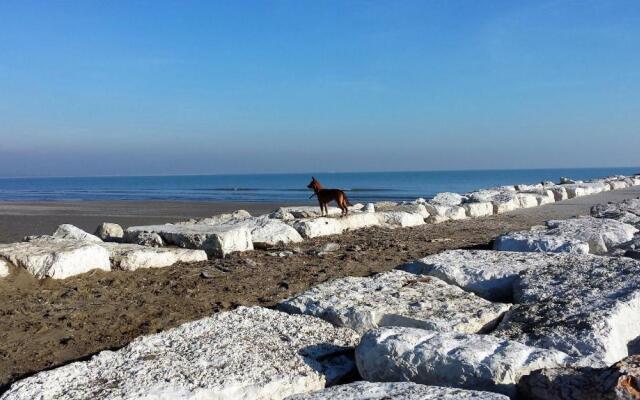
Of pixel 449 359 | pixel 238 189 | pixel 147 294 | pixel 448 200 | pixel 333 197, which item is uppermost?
pixel 333 197

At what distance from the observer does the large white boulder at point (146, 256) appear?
5566 mm

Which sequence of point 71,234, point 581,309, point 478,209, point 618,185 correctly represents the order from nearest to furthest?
point 581,309 < point 71,234 < point 478,209 < point 618,185

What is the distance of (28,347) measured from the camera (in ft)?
11.4

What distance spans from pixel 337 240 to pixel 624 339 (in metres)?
4.84

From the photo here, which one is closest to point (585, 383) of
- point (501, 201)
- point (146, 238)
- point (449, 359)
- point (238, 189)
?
point (449, 359)

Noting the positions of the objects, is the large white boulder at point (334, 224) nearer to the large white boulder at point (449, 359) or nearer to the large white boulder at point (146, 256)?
the large white boulder at point (146, 256)

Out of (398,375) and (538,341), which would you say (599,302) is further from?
(398,375)

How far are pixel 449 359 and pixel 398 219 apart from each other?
23.0 feet

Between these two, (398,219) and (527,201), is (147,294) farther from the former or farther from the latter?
(527,201)

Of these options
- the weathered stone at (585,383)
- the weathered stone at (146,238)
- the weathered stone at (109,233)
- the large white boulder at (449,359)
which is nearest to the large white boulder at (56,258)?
the weathered stone at (146,238)

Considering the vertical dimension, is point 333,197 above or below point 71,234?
above

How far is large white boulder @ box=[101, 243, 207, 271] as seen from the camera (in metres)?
5.57

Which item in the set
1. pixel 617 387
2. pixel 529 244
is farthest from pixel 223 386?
pixel 529 244

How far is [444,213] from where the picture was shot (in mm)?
10695
